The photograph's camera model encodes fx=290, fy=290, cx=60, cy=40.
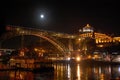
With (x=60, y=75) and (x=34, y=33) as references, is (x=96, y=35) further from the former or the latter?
(x=60, y=75)

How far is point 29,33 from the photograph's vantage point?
243 feet

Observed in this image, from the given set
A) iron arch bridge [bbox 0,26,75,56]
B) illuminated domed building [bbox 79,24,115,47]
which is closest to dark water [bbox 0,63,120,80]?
iron arch bridge [bbox 0,26,75,56]

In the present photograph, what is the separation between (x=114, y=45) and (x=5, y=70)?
57435 millimetres

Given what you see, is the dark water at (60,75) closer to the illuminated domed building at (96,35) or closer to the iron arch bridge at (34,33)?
the iron arch bridge at (34,33)

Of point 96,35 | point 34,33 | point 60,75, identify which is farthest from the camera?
point 96,35

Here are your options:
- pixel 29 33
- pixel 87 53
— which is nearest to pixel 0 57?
pixel 29 33

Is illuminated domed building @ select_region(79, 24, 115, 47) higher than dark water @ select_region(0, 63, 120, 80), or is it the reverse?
illuminated domed building @ select_region(79, 24, 115, 47)

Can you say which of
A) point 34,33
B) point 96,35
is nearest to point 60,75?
point 34,33

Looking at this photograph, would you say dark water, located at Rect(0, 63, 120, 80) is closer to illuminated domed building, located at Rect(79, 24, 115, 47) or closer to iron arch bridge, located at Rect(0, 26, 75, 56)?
iron arch bridge, located at Rect(0, 26, 75, 56)

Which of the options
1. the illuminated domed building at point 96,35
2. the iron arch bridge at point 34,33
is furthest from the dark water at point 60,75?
the illuminated domed building at point 96,35

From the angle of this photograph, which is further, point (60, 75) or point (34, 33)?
point (34, 33)

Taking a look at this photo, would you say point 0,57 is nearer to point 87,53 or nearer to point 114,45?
point 87,53

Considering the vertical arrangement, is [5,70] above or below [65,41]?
below

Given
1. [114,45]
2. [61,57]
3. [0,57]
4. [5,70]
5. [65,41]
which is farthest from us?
[114,45]
